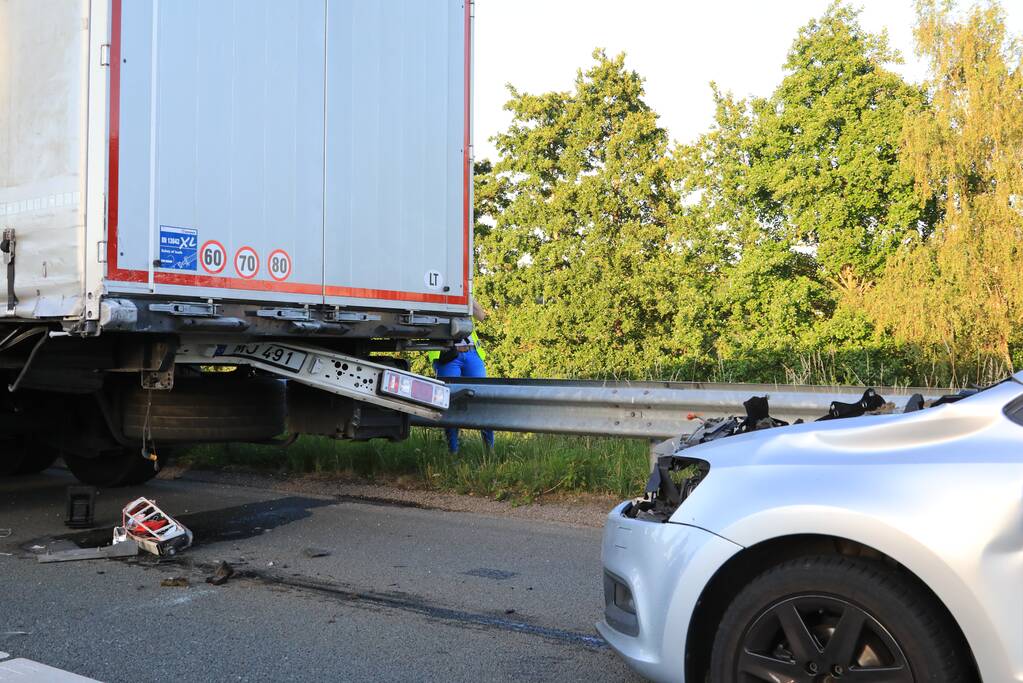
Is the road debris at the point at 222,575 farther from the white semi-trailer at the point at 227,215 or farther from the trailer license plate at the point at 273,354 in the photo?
the trailer license plate at the point at 273,354

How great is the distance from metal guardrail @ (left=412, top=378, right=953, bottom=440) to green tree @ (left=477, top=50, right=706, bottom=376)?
22.7 m

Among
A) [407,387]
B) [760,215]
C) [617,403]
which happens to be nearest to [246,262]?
[407,387]

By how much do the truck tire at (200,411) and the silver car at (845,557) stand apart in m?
4.24

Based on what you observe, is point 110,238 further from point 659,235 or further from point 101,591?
point 659,235

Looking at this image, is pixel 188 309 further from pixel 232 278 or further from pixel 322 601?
pixel 322 601

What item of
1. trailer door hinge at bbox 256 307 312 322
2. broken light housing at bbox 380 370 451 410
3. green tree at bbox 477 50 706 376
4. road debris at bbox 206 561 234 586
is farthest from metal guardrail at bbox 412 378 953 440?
green tree at bbox 477 50 706 376

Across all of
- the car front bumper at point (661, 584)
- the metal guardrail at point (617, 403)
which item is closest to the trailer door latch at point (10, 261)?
the metal guardrail at point (617, 403)

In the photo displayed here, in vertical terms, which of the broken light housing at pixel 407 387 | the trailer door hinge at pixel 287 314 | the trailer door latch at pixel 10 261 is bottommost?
the broken light housing at pixel 407 387

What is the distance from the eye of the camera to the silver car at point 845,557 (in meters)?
2.46

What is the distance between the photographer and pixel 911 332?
27047mm

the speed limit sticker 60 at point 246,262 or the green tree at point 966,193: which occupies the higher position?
the green tree at point 966,193

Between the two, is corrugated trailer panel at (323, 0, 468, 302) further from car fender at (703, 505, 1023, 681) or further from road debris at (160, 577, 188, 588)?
car fender at (703, 505, 1023, 681)

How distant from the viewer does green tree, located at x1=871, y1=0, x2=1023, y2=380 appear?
26.0 metres

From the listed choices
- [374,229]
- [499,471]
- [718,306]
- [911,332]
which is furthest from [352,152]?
[718,306]
